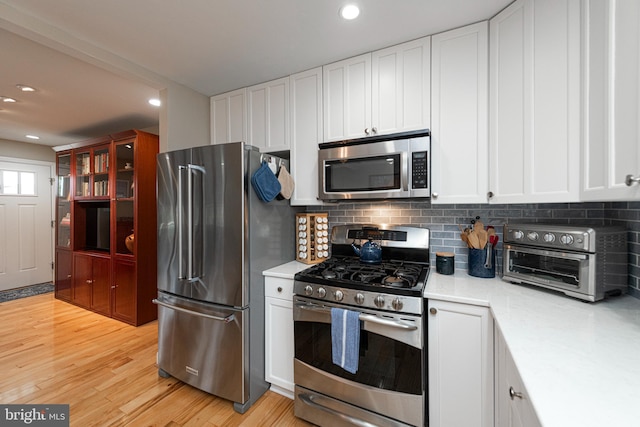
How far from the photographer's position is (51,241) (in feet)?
16.1

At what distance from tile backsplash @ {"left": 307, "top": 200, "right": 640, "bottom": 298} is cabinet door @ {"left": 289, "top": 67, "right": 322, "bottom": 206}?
13.7 inches

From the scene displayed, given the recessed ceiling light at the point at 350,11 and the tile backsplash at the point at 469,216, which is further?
the recessed ceiling light at the point at 350,11

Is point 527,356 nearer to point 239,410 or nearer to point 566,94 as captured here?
point 566,94

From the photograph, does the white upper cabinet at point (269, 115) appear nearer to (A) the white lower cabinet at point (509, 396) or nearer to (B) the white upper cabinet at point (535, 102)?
(B) the white upper cabinet at point (535, 102)

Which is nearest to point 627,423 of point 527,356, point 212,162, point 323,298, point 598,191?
point 527,356

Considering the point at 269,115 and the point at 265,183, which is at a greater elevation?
the point at 269,115

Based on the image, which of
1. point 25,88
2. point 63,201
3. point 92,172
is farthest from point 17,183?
point 25,88

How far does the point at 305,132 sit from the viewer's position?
2.15 m

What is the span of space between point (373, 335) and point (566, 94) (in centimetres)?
157

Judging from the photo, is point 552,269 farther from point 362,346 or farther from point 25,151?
point 25,151

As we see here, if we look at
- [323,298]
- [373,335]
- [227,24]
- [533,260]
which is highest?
[227,24]

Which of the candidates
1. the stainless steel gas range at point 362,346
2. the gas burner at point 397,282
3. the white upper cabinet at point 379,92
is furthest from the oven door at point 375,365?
the white upper cabinet at point 379,92

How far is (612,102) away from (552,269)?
2.72ft

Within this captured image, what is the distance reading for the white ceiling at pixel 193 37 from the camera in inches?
59.4
